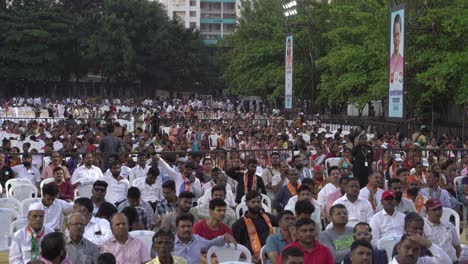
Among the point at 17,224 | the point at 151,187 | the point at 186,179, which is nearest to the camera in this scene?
the point at 17,224

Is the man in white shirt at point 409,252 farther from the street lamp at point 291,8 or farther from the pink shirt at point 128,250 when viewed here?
the street lamp at point 291,8

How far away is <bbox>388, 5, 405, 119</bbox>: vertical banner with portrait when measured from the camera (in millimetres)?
19469

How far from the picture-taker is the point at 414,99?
30.6 meters

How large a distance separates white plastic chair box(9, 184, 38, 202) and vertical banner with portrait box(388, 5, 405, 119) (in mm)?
8875

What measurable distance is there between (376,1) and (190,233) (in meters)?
25.8

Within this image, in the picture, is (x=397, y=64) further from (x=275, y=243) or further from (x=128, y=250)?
(x=128, y=250)

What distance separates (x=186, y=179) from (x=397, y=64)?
773cm

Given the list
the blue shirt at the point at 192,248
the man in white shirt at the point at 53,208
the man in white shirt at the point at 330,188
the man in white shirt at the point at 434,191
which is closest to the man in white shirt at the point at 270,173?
the man in white shirt at the point at 330,188

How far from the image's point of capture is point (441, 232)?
9906mm

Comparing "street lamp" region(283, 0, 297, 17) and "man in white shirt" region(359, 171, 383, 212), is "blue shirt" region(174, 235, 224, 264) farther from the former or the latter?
"street lamp" region(283, 0, 297, 17)

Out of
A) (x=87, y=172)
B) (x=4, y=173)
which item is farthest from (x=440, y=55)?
(x=4, y=173)

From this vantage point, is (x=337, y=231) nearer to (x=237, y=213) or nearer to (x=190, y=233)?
(x=190, y=233)

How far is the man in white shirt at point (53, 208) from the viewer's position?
1092cm

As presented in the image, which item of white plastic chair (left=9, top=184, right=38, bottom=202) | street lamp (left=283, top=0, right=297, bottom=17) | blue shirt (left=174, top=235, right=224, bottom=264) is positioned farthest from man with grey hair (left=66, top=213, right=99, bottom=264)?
street lamp (left=283, top=0, right=297, bottom=17)
